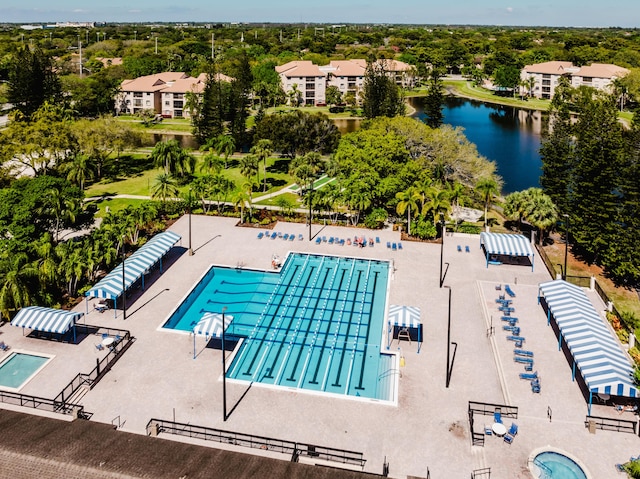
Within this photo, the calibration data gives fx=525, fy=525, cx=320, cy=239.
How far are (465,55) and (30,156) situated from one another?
16405cm

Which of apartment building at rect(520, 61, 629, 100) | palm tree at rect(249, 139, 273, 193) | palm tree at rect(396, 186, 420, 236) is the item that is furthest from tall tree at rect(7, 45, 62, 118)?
apartment building at rect(520, 61, 629, 100)

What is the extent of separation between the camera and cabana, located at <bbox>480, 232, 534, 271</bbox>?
4000 centimetres

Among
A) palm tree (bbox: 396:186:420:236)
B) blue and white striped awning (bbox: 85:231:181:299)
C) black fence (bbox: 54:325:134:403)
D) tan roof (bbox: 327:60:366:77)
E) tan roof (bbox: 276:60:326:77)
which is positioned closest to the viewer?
black fence (bbox: 54:325:134:403)

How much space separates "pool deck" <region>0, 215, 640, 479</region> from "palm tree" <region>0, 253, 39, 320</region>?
5.58 ft

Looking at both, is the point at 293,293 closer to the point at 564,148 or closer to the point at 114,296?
the point at 114,296

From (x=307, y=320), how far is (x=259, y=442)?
12.7 m

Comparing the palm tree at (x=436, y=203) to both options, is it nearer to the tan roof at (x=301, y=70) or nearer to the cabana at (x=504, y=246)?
the cabana at (x=504, y=246)

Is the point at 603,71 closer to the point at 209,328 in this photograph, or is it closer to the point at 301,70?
the point at 301,70

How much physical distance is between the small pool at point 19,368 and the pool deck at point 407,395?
0.53 m

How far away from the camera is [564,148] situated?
51.7 meters

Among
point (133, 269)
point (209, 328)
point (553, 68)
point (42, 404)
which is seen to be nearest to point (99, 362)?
point (42, 404)

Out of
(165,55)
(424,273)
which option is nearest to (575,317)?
(424,273)

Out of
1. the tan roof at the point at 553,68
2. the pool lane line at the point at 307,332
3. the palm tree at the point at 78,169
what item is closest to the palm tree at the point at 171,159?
the palm tree at the point at 78,169

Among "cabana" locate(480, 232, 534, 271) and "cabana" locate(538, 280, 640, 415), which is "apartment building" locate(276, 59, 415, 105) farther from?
"cabana" locate(538, 280, 640, 415)
